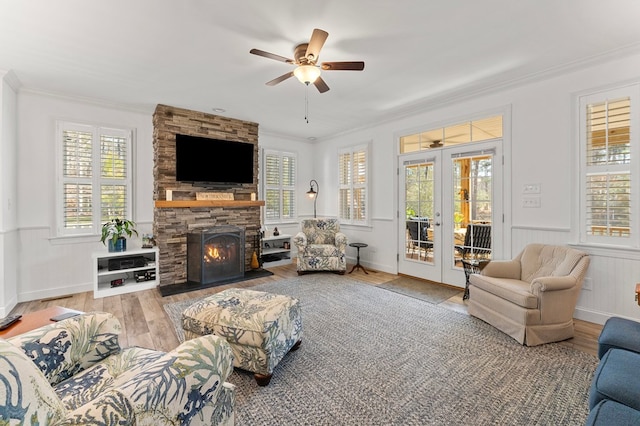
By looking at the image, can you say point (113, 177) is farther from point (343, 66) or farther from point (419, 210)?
point (419, 210)

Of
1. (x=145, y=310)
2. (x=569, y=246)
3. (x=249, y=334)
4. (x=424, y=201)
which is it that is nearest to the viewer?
(x=249, y=334)

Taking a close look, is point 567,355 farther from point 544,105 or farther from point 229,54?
point 229,54

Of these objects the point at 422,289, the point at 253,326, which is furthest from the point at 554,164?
the point at 253,326

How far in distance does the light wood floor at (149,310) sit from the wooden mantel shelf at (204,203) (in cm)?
130

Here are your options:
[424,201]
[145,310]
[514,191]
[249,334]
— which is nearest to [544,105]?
[514,191]

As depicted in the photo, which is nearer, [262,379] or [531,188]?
[262,379]

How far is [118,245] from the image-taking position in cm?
420

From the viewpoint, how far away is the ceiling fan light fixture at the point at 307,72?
2.65 meters

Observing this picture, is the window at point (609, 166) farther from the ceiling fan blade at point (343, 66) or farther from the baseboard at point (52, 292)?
the baseboard at point (52, 292)

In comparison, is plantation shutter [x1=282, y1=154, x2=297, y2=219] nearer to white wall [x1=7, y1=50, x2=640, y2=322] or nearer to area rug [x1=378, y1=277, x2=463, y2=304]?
white wall [x1=7, y1=50, x2=640, y2=322]

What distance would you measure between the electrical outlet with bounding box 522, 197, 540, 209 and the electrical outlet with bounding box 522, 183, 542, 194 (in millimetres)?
75

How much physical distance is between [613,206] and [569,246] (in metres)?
0.56

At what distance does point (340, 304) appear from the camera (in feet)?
12.0

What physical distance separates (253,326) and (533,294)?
2.51 m
